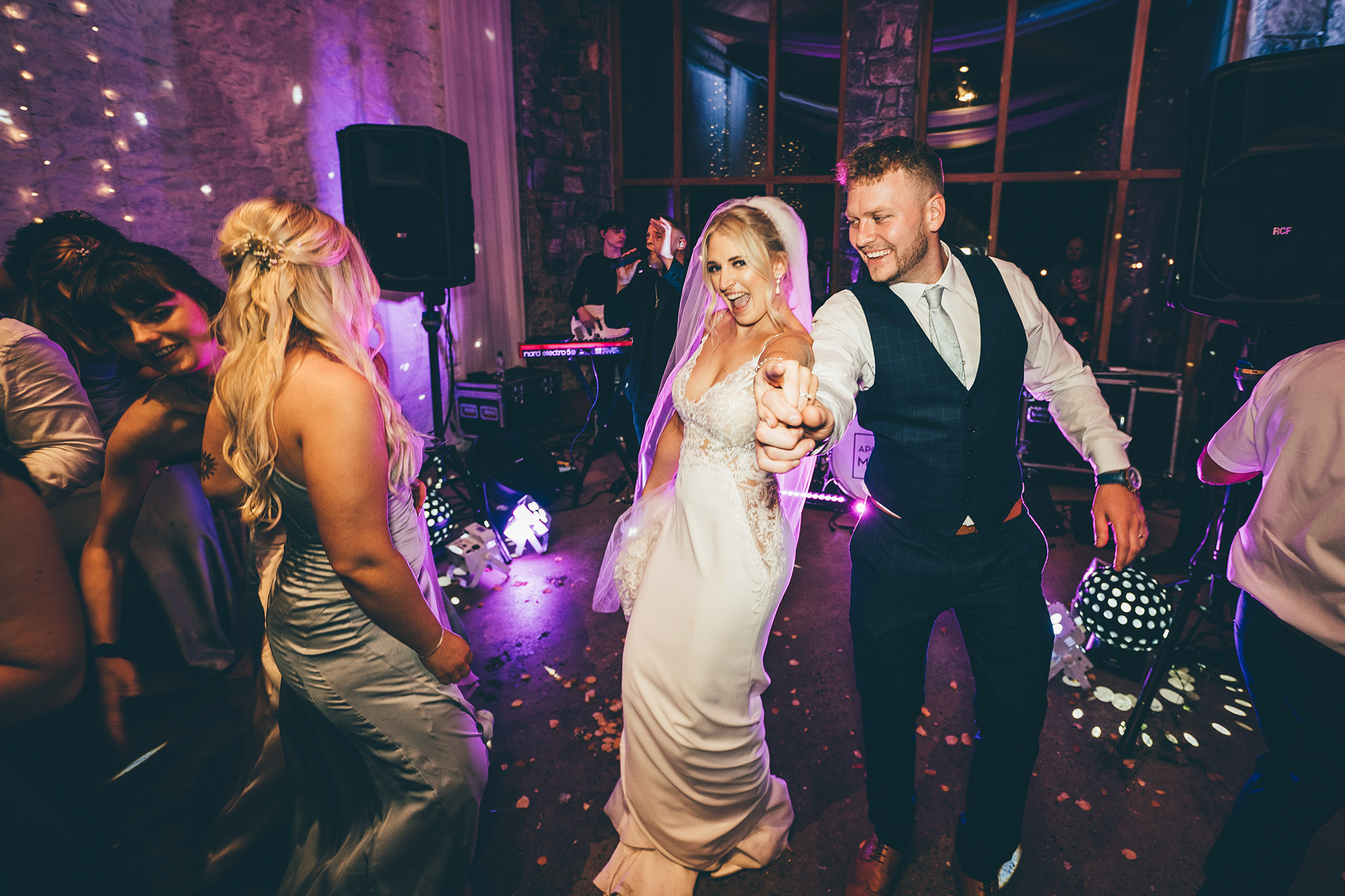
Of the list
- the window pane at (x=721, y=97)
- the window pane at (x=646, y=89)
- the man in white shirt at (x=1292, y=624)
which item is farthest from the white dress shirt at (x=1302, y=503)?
the window pane at (x=646, y=89)

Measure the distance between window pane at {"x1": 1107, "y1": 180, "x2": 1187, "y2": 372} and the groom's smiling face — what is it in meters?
4.59

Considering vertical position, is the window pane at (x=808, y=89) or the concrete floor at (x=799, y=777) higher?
the window pane at (x=808, y=89)

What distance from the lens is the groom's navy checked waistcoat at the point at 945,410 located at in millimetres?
1342

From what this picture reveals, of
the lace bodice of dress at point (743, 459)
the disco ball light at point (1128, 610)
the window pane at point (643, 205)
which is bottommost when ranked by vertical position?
the disco ball light at point (1128, 610)

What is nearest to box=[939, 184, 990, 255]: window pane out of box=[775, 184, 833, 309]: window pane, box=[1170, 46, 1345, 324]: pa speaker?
box=[775, 184, 833, 309]: window pane

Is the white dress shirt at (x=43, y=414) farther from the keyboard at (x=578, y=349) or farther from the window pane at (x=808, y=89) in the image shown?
the window pane at (x=808, y=89)

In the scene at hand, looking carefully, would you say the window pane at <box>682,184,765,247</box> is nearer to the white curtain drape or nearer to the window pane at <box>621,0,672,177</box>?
the window pane at <box>621,0,672,177</box>

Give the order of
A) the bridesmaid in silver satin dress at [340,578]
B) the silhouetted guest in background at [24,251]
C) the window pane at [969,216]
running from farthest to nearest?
the window pane at [969,216] < the silhouetted guest in background at [24,251] < the bridesmaid in silver satin dress at [340,578]

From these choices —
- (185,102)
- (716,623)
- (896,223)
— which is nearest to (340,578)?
(716,623)

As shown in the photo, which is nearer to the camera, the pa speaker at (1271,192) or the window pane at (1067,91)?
the pa speaker at (1271,192)

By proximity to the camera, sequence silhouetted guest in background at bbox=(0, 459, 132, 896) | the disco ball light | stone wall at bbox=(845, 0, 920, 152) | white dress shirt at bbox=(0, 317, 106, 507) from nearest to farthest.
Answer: silhouetted guest in background at bbox=(0, 459, 132, 896) → white dress shirt at bbox=(0, 317, 106, 507) → the disco ball light → stone wall at bbox=(845, 0, 920, 152)

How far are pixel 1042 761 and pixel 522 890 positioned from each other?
178 cm

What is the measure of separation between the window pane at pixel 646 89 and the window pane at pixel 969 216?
9.14 feet

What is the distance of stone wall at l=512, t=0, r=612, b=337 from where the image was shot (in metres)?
5.53
